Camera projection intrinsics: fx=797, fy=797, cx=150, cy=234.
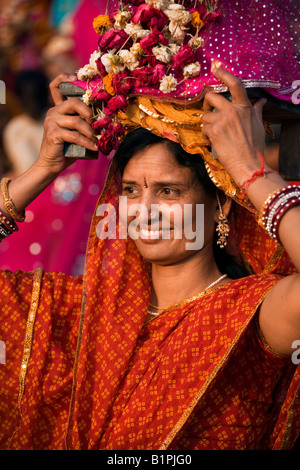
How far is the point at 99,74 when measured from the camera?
274 centimetres

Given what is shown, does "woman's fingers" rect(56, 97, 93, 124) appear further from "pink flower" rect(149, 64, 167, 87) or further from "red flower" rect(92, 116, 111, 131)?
"pink flower" rect(149, 64, 167, 87)

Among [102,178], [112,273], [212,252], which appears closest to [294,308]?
[212,252]

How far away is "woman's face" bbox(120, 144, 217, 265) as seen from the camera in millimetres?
2805

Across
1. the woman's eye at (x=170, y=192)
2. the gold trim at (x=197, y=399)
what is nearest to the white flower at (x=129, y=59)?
the woman's eye at (x=170, y=192)

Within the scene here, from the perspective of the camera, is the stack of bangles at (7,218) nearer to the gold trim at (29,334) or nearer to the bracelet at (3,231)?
the bracelet at (3,231)

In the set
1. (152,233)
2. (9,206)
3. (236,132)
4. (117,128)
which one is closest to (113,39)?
(117,128)

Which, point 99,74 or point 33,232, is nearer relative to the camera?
point 99,74

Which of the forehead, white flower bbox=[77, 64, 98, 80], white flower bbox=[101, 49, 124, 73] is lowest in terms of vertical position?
the forehead

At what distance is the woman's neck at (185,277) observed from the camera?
292 cm

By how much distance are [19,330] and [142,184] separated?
745mm

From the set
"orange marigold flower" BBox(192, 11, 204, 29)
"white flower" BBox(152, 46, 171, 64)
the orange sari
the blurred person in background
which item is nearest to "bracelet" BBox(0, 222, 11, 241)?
the orange sari

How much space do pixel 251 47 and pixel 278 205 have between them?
557 mm

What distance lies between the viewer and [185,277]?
293 centimetres
